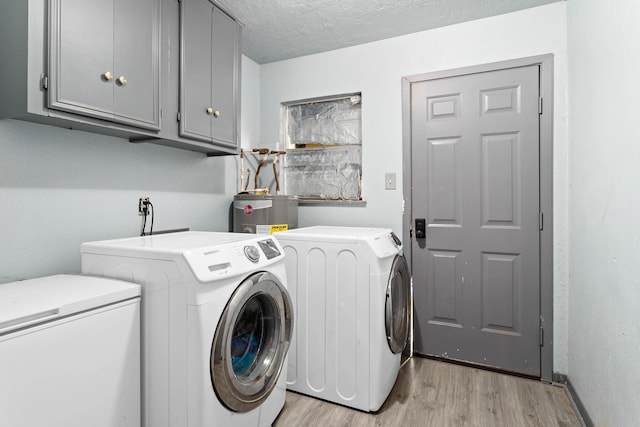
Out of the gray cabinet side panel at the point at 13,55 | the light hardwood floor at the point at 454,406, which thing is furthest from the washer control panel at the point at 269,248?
the gray cabinet side panel at the point at 13,55

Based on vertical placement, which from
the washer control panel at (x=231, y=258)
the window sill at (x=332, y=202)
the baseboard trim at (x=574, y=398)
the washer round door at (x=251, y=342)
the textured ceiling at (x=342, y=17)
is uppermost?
the textured ceiling at (x=342, y=17)

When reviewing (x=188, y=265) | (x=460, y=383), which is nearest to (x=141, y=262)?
(x=188, y=265)

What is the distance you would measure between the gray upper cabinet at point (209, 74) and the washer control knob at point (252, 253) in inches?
31.1

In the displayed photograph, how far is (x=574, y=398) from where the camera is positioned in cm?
194

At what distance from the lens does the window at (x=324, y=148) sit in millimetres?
2773

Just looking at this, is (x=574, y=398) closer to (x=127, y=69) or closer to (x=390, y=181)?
(x=390, y=181)

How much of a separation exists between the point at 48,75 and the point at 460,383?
2595mm

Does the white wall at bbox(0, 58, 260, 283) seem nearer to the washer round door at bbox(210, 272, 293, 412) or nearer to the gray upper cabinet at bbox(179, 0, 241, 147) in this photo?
the gray upper cabinet at bbox(179, 0, 241, 147)

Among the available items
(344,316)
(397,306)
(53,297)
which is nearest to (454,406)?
(397,306)

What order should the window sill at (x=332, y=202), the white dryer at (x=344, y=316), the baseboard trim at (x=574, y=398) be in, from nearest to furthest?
the baseboard trim at (x=574, y=398)
the white dryer at (x=344, y=316)
the window sill at (x=332, y=202)

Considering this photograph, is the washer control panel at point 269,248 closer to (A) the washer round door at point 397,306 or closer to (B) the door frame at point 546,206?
(A) the washer round door at point 397,306

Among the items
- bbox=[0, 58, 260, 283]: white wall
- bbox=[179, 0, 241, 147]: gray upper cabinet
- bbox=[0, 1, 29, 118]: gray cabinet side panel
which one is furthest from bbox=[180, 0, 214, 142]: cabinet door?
bbox=[0, 1, 29, 118]: gray cabinet side panel

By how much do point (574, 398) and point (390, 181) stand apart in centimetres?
170

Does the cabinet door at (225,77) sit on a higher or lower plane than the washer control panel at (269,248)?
higher
